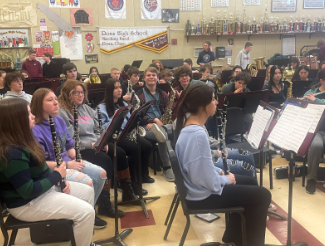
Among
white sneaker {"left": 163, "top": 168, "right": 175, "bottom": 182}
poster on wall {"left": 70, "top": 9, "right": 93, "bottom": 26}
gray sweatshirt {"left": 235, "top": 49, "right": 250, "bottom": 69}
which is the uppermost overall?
poster on wall {"left": 70, "top": 9, "right": 93, "bottom": 26}

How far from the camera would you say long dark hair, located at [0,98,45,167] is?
1.82 m

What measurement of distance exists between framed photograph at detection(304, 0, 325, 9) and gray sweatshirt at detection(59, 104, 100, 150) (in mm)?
9767

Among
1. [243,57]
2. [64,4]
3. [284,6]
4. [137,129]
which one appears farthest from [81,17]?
[137,129]

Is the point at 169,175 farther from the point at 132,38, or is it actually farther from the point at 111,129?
the point at 132,38

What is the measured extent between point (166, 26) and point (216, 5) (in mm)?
1777

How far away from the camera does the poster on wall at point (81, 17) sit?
8812 millimetres

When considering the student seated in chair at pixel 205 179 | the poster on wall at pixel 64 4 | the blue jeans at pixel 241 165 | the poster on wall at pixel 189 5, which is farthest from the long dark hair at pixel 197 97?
the poster on wall at pixel 189 5

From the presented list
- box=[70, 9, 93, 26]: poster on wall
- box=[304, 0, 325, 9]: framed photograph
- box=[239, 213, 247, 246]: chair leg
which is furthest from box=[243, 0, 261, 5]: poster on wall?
box=[239, 213, 247, 246]: chair leg

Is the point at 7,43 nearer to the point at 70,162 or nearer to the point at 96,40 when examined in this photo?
the point at 96,40

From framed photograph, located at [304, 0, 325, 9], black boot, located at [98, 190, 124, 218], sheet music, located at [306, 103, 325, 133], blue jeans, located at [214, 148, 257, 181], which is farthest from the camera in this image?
framed photograph, located at [304, 0, 325, 9]

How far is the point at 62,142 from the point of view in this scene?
104 inches

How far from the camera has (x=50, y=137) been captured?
8.09ft

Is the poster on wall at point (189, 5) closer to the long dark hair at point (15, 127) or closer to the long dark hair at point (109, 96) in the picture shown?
the long dark hair at point (109, 96)

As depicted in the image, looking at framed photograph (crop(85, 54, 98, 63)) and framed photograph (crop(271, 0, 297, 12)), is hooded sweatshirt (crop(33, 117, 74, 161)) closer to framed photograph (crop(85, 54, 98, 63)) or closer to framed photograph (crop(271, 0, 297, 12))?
framed photograph (crop(85, 54, 98, 63))
